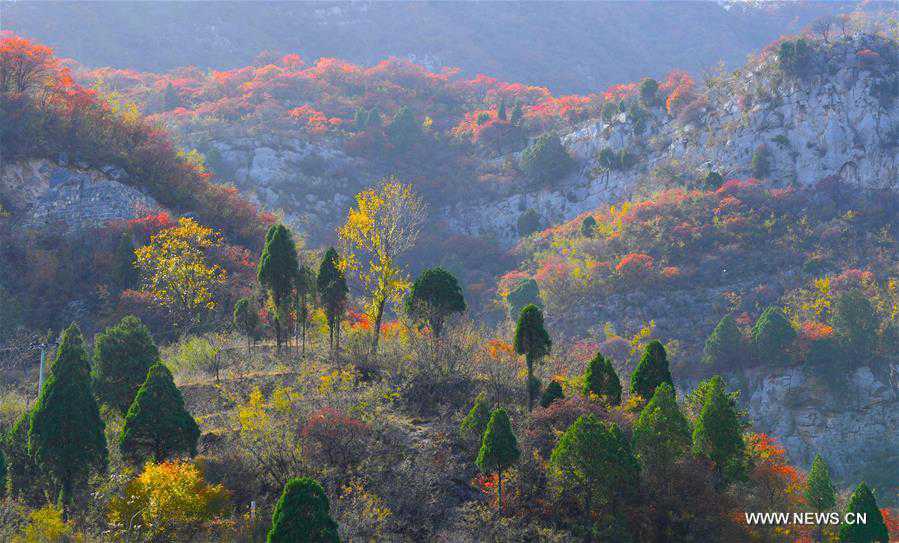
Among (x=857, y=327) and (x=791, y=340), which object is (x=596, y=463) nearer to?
(x=791, y=340)

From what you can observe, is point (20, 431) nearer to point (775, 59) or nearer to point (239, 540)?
point (239, 540)

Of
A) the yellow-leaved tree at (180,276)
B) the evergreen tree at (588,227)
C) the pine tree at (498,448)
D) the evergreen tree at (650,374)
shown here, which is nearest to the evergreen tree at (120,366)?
the yellow-leaved tree at (180,276)

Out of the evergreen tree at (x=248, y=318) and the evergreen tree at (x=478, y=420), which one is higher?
the evergreen tree at (x=248, y=318)

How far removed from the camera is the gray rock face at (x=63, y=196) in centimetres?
3944

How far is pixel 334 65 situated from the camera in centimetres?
8975

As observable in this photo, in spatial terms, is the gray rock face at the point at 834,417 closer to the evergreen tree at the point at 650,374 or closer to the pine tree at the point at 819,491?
the pine tree at the point at 819,491

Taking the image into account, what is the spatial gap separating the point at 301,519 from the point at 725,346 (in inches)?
1316

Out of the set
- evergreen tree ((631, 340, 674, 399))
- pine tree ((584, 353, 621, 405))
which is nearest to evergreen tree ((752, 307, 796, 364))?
evergreen tree ((631, 340, 674, 399))

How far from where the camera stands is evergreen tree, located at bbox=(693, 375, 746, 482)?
22150 millimetres

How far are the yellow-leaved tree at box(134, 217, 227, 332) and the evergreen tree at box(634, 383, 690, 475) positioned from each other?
1816 centimetres

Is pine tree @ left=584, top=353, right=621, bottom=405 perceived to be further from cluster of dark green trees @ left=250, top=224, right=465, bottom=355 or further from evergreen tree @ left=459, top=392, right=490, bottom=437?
cluster of dark green trees @ left=250, top=224, right=465, bottom=355

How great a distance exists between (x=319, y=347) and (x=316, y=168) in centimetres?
4310

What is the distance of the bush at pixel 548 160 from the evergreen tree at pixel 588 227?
400 inches

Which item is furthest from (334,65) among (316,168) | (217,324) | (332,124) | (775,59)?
(217,324)
